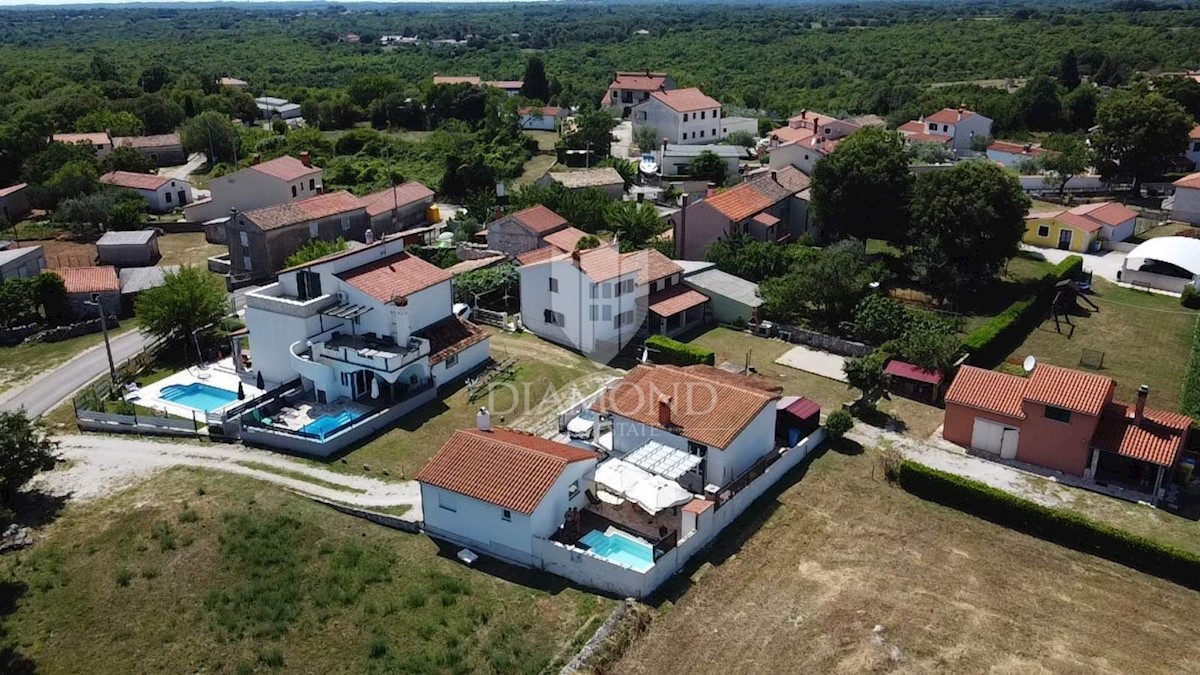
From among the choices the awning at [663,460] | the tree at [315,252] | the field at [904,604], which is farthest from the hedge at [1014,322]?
the tree at [315,252]


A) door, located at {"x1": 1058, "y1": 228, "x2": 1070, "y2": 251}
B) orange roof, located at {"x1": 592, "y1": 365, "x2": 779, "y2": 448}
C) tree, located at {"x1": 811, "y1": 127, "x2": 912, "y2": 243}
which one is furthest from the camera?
door, located at {"x1": 1058, "y1": 228, "x2": 1070, "y2": 251}

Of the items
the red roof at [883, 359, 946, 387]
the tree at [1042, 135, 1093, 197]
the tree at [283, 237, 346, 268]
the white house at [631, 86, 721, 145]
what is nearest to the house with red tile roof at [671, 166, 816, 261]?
the red roof at [883, 359, 946, 387]

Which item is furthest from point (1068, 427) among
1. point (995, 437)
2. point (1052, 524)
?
point (1052, 524)

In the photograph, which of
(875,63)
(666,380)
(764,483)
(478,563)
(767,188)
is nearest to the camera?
(478,563)

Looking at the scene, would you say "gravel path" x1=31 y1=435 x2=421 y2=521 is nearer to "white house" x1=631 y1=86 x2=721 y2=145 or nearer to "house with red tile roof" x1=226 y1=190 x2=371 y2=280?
"house with red tile roof" x1=226 y1=190 x2=371 y2=280

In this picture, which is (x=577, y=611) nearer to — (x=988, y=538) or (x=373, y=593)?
(x=373, y=593)

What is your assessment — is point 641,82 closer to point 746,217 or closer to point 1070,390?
point 746,217

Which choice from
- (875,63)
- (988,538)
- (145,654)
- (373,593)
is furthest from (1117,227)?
(875,63)
